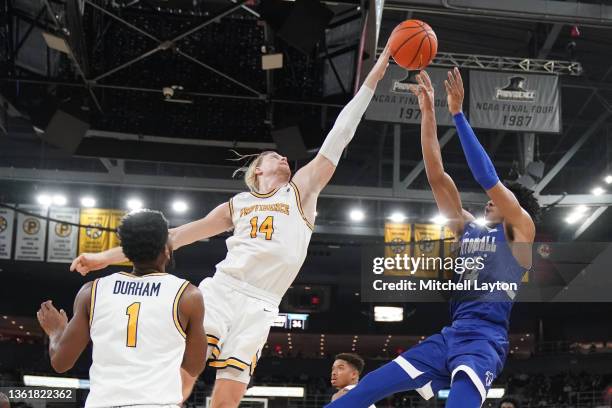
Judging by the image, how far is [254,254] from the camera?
4.76 m

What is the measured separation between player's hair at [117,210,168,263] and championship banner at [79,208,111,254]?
1728cm

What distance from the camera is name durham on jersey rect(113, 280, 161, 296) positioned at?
10.8 ft

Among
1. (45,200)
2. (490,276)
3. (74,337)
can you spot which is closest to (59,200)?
(45,200)

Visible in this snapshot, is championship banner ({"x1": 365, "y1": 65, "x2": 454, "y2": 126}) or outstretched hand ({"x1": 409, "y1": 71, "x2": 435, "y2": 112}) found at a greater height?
championship banner ({"x1": 365, "y1": 65, "x2": 454, "y2": 126})

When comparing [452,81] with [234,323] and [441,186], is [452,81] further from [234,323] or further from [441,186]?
[234,323]

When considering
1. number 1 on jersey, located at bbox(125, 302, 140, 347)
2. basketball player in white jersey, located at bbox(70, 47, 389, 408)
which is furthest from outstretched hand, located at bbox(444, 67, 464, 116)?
number 1 on jersey, located at bbox(125, 302, 140, 347)

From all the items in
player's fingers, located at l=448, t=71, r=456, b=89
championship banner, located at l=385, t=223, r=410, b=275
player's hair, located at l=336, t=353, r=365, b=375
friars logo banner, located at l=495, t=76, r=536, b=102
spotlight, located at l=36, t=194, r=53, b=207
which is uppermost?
spotlight, located at l=36, t=194, r=53, b=207

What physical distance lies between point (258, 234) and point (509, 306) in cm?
161

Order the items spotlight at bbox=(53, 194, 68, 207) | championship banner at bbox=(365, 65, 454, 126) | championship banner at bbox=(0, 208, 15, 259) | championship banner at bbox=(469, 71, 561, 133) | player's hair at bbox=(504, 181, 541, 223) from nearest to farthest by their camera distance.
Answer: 1. player's hair at bbox=(504, 181, 541, 223)
2. championship banner at bbox=(365, 65, 454, 126)
3. championship banner at bbox=(469, 71, 561, 133)
4. championship banner at bbox=(0, 208, 15, 259)
5. spotlight at bbox=(53, 194, 68, 207)

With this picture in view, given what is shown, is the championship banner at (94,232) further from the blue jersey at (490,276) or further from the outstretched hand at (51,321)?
the outstretched hand at (51,321)

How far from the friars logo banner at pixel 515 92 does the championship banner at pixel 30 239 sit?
1284 centimetres

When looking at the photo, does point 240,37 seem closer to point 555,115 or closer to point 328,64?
point 328,64

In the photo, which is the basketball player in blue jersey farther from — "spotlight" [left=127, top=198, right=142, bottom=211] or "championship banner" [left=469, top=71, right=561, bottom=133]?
"spotlight" [left=127, top=198, right=142, bottom=211]

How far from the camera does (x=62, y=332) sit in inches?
138
